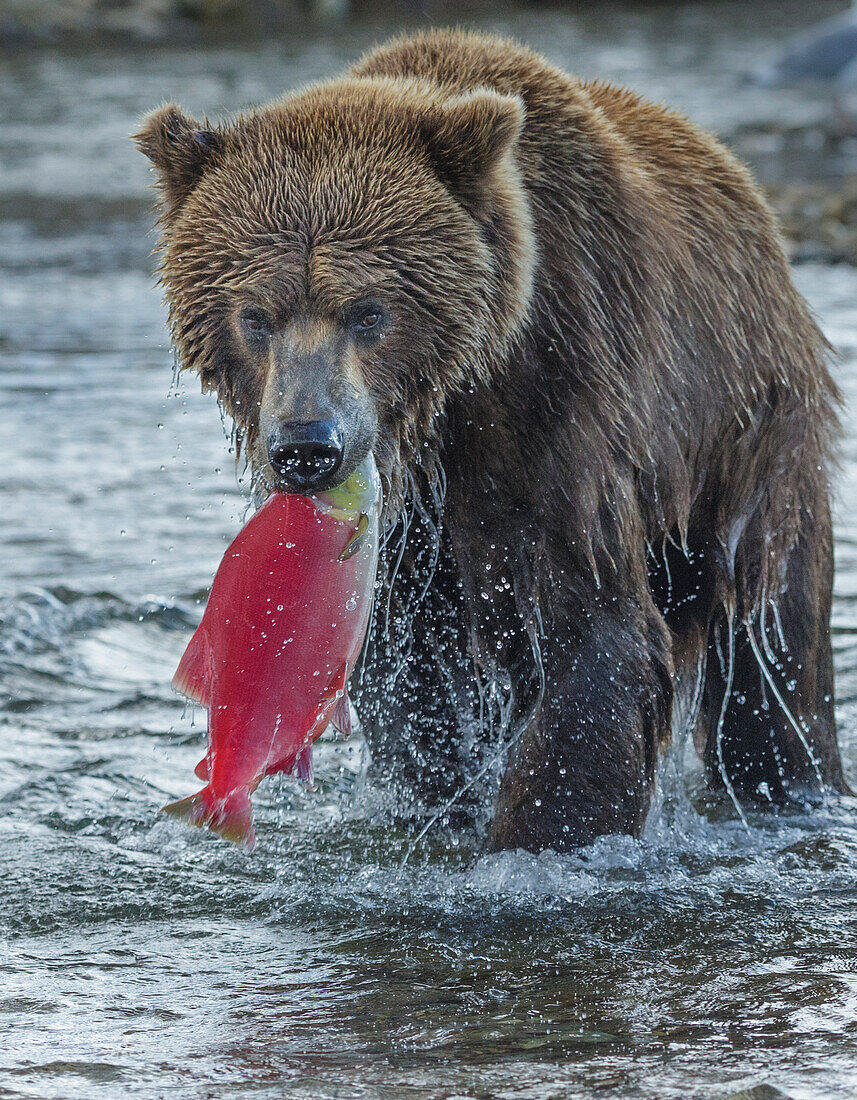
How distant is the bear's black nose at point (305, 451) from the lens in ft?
11.6

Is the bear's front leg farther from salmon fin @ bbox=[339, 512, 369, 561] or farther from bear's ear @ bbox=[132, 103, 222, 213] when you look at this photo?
bear's ear @ bbox=[132, 103, 222, 213]

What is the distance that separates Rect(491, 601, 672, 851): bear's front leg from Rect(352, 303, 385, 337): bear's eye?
920 mm

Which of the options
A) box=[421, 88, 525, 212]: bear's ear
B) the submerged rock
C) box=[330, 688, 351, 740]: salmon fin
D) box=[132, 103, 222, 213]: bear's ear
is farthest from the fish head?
the submerged rock

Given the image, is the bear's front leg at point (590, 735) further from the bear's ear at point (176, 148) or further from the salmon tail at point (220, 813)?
the bear's ear at point (176, 148)

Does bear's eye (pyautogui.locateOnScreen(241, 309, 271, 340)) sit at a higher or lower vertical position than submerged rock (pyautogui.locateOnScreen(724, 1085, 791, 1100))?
higher

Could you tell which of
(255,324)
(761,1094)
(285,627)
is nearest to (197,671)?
(285,627)

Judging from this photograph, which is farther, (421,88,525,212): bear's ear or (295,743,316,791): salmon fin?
(421,88,525,212): bear's ear

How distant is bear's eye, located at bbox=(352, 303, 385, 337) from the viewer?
12.5ft

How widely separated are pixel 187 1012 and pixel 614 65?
23.0 meters

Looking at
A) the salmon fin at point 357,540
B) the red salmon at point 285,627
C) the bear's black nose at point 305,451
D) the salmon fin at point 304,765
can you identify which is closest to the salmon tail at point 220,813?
the red salmon at point 285,627

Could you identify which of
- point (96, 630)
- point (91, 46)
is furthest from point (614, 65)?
point (96, 630)

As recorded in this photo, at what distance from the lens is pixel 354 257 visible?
12.5 ft

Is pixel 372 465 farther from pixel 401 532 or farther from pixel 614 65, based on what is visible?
pixel 614 65

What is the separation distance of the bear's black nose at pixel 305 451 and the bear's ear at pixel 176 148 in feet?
2.85
